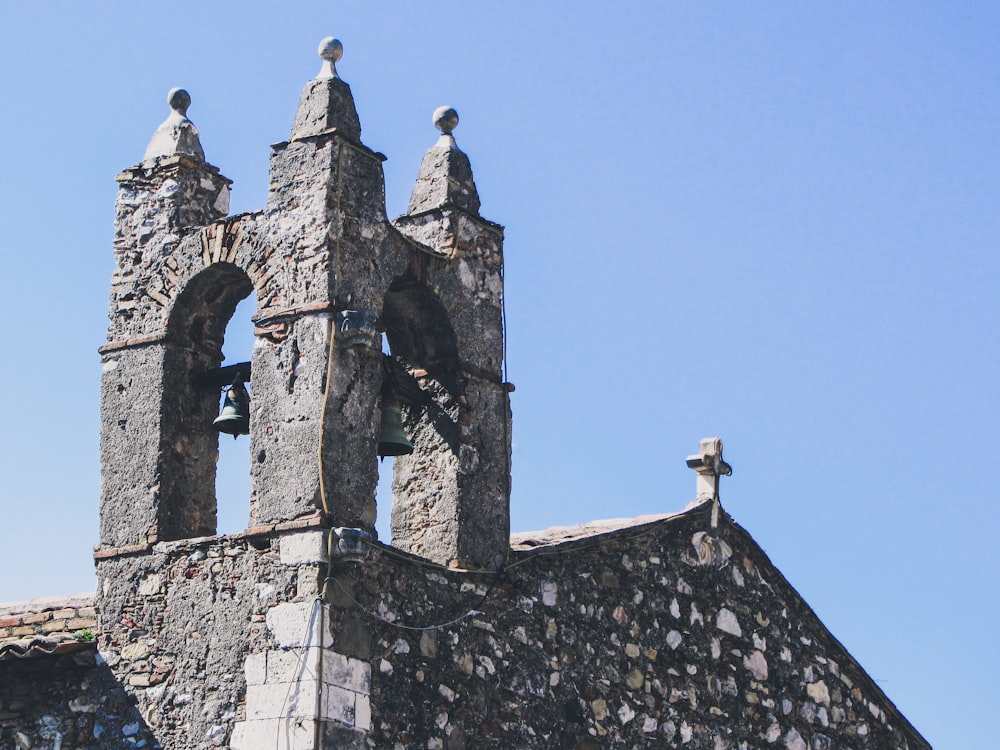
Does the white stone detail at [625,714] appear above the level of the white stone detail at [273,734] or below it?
above

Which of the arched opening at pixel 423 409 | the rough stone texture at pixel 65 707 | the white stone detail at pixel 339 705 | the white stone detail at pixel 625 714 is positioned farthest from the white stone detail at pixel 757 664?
the rough stone texture at pixel 65 707

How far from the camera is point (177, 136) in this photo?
545 inches

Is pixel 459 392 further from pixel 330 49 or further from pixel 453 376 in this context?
pixel 330 49

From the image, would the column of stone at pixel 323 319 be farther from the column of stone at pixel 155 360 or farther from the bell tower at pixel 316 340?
the column of stone at pixel 155 360

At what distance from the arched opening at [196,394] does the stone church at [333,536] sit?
16mm

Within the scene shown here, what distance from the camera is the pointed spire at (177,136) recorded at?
544 inches

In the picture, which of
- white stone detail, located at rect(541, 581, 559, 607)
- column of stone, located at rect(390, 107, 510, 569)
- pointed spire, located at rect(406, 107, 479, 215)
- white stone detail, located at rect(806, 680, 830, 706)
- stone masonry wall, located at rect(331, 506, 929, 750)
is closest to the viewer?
stone masonry wall, located at rect(331, 506, 929, 750)

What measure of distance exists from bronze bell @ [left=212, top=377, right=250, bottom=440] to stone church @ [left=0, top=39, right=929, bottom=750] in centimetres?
3

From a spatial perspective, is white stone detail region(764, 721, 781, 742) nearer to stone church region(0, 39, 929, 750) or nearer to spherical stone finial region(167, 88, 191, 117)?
stone church region(0, 39, 929, 750)

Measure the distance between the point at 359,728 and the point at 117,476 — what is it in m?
2.56

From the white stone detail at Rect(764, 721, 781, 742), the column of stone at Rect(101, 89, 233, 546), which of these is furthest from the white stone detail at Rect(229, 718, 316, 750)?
the white stone detail at Rect(764, 721, 781, 742)

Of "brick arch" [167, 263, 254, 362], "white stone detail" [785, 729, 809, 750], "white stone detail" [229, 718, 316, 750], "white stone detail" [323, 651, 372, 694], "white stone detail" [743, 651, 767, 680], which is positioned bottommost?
"white stone detail" [229, 718, 316, 750]

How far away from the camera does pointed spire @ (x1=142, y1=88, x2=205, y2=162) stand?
1383cm

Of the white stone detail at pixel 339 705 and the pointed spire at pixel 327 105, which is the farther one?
the pointed spire at pixel 327 105
